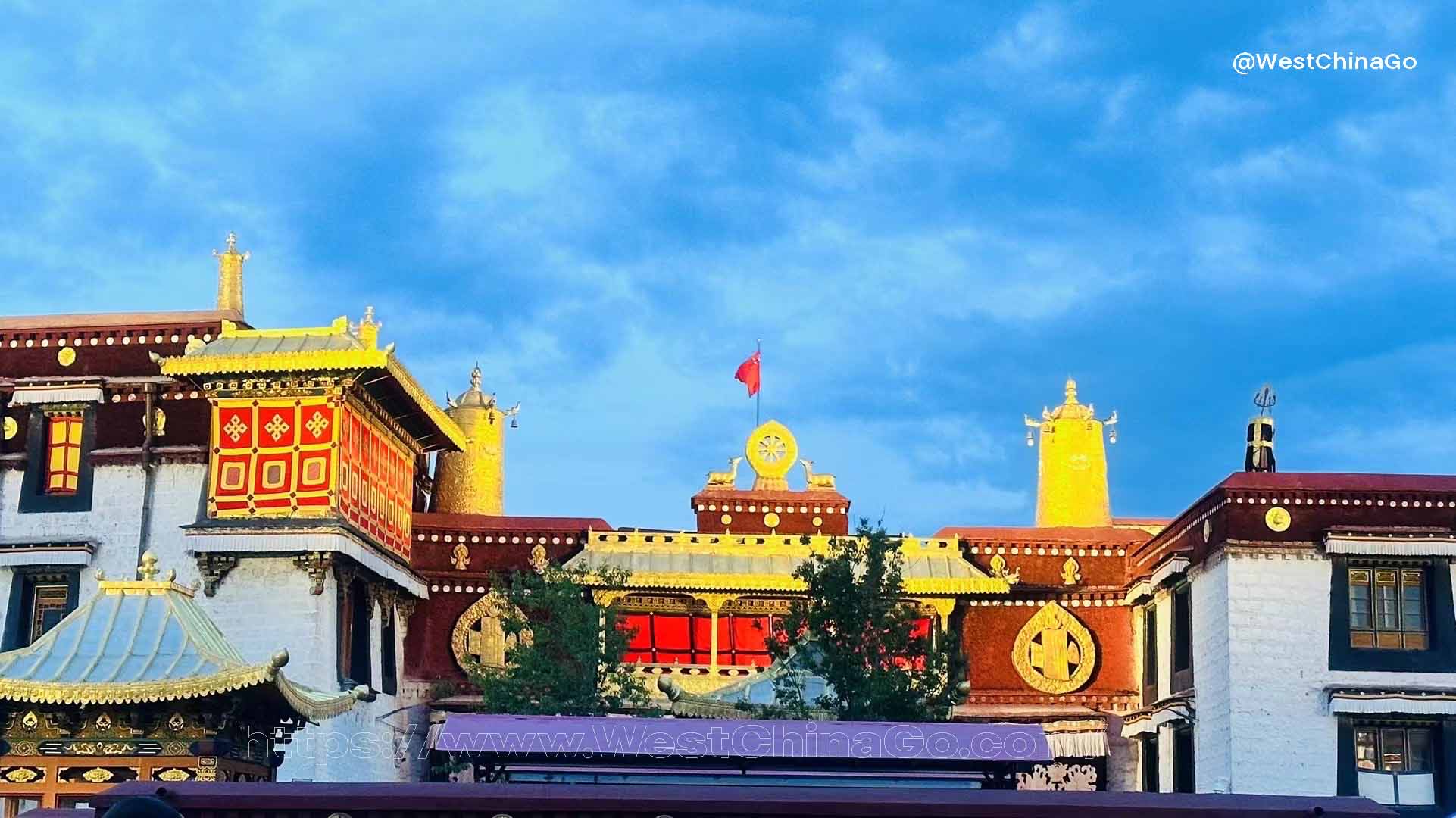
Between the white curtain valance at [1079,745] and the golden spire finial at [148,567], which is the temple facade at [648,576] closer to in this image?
the white curtain valance at [1079,745]

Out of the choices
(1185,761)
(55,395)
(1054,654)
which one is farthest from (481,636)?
(1185,761)

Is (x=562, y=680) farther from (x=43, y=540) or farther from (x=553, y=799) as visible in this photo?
(x=553, y=799)

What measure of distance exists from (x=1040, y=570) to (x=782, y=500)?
573cm

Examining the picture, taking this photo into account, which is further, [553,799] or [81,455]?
[81,455]

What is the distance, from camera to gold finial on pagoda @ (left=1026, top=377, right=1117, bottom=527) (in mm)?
41719

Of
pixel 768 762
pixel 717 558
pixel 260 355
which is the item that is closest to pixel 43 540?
pixel 260 355

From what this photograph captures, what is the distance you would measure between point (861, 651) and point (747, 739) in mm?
9421

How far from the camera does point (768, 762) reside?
20.4 metres

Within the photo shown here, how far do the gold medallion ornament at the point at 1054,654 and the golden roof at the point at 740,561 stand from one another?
4.74 ft

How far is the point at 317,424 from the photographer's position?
31.0 m

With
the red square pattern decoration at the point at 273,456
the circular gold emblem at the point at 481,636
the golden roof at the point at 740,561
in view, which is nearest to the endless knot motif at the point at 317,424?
the red square pattern decoration at the point at 273,456

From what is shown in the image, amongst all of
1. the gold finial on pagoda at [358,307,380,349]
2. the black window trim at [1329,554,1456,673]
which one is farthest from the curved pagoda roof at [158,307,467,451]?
the black window trim at [1329,554,1456,673]

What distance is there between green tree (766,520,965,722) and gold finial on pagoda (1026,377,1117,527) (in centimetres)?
1088

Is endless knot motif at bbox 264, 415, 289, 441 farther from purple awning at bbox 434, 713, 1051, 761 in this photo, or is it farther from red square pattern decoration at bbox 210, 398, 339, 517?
purple awning at bbox 434, 713, 1051, 761
